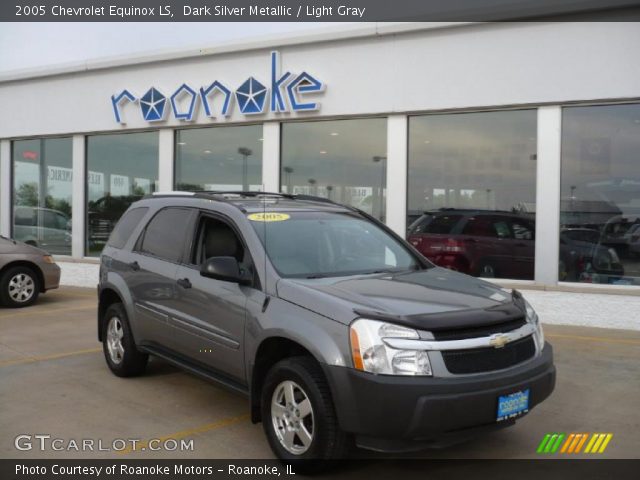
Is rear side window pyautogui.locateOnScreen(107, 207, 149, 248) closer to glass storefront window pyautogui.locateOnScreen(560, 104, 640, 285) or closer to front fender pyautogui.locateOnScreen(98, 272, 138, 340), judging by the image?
front fender pyautogui.locateOnScreen(98, 272, 138, 340)

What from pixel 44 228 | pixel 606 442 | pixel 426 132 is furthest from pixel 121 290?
pixel 44 228

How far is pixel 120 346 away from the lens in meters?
5.86

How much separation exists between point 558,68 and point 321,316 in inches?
306

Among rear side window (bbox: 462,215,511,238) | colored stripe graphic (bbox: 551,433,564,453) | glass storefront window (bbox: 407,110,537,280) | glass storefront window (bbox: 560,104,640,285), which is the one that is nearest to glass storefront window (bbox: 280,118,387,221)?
glass storefront window (bbox: 407,110,537,280)

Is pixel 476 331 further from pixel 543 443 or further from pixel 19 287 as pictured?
pixel 19 287

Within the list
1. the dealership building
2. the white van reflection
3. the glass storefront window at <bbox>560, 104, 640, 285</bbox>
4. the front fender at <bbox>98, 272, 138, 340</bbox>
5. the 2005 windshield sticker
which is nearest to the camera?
the 2005 windshield sticker

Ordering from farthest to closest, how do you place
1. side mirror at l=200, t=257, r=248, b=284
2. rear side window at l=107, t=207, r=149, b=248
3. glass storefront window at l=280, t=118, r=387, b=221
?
glass storefront window at l=280, t=118, r=387, b=221 < rear side window at l=107, t=207, r=149, b=248 < side mirror at l=200, t=257, r=248, b=284

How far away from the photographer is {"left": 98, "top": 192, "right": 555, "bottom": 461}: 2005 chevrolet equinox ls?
3.37m

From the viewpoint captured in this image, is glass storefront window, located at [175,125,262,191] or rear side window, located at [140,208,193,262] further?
glass storefront window, located at [175,125,262,191]

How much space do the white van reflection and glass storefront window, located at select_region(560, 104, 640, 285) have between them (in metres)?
11.6

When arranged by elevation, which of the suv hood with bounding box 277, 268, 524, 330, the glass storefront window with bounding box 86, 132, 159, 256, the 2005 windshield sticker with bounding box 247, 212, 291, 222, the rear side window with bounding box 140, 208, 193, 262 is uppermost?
the glass storefront window with bounding box 86, 132, 159, 256

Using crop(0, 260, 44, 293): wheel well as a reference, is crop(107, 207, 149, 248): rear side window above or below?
above

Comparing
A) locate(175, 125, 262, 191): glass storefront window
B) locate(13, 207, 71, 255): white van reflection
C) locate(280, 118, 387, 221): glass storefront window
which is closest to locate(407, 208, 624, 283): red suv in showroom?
locate(280, 118, 387, 221): glass storefront window

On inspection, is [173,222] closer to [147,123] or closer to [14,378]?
[14,378]
